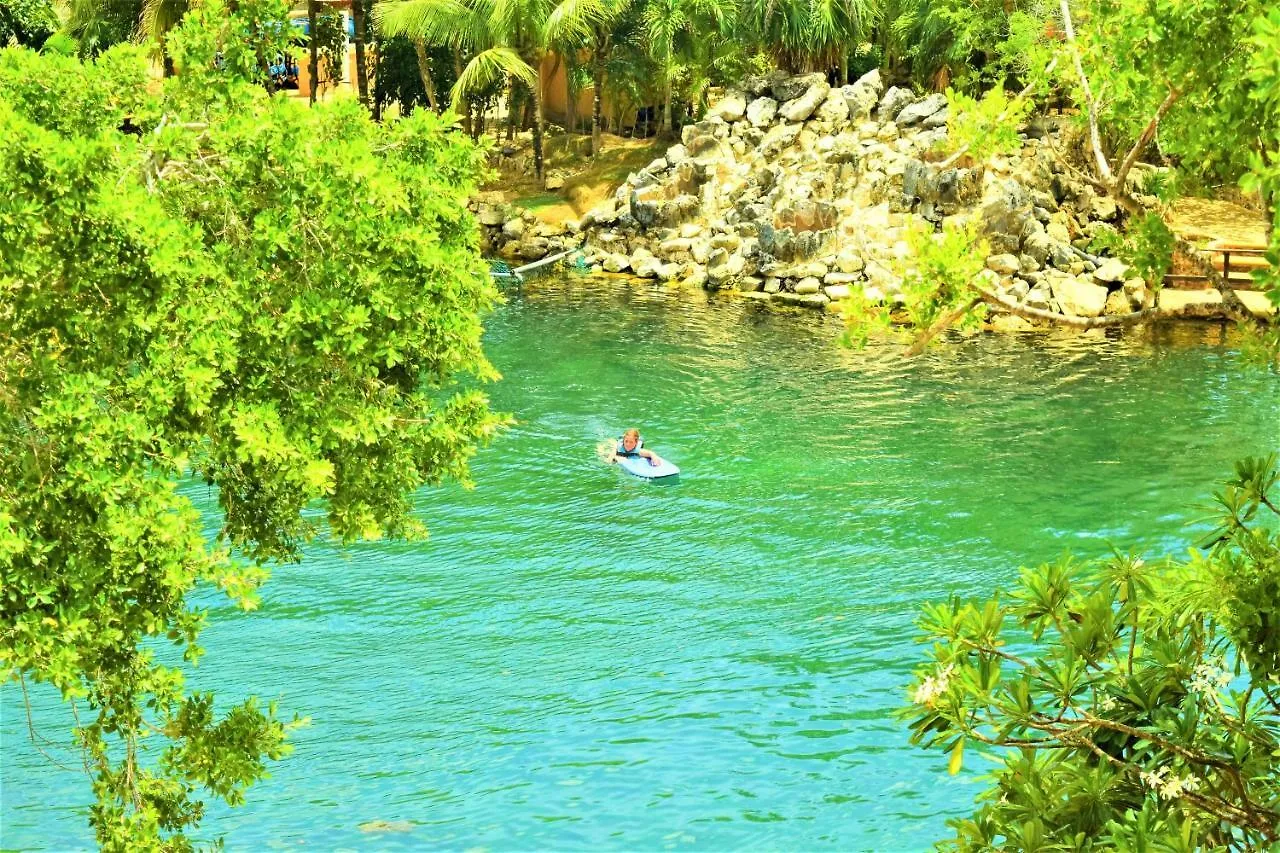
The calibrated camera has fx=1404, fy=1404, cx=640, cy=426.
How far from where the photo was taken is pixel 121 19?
45.7 meters

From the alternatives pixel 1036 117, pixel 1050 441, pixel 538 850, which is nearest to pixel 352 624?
pixel 538 850

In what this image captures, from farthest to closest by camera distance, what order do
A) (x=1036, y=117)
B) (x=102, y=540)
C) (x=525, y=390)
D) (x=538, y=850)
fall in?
(x=1036, y=117) < (x=525, y=390) < (x=538, y=850) < (x=102, y=540)

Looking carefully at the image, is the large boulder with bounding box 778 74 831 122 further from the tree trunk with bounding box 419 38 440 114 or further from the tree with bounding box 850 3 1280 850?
the tree with bounding box 850 3 1280 850

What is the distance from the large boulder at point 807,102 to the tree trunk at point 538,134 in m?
8.75

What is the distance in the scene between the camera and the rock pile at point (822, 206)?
37.9m

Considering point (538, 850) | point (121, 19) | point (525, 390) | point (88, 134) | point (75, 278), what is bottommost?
point (538, 850)

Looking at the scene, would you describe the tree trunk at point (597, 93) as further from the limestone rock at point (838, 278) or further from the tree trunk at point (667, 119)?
the limestone rock at point (838, 278)

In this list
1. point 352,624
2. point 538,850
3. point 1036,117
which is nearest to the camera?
point 538,850

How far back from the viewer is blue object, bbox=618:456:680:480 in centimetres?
2531

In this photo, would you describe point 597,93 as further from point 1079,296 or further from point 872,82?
point 1079,296

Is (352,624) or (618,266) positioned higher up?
(618,266)

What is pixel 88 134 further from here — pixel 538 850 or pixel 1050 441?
pixel 1050 441

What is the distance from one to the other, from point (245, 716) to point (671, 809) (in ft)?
20.5

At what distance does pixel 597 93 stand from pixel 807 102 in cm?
854
